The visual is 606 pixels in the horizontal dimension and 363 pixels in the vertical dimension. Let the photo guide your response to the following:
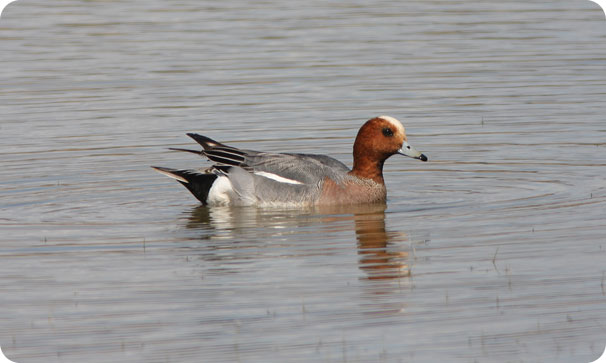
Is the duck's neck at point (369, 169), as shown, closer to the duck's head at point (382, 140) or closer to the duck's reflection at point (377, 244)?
the duck's head at point (382, 140)

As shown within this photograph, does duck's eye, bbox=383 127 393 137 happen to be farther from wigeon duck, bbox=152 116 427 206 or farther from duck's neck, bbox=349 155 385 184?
duck's neck, bbox=349 155 385 184

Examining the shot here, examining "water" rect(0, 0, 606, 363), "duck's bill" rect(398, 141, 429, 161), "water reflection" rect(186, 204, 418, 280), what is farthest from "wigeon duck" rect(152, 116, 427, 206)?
"water" rect(0, 0, 606, 363)

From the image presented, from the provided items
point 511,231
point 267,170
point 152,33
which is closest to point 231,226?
point 267,170

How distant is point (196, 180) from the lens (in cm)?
1232

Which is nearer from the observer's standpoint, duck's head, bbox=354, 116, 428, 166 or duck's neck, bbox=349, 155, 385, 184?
duck's head, bbox=354, 116, 428, 166

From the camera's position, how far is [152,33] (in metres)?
22.2

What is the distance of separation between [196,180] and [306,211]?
1192 mm

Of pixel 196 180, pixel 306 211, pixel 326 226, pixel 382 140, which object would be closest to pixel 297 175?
pixel 306 211

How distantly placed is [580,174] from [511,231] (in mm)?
2681

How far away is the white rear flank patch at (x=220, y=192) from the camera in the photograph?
12273 millimetres

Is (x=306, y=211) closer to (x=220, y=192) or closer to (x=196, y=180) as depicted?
→ (x=220, y=192)

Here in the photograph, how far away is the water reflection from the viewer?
9.53m

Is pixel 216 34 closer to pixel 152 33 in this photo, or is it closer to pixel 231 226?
pixel 152 33

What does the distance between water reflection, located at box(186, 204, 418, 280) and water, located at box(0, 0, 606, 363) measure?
0.04m
